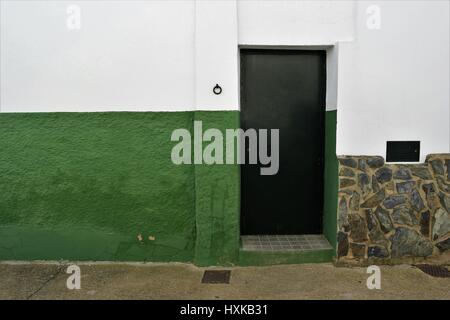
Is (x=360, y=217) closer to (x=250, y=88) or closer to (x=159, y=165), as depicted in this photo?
(x=250, y=88)

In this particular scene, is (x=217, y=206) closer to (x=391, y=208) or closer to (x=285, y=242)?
(x=285, y=242)

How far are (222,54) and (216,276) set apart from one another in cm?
251

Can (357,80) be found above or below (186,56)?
below

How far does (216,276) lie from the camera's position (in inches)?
163

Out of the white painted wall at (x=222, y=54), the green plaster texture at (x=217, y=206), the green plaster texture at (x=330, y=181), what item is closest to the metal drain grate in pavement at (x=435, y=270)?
the green plaster texture at (x=330, y=181)

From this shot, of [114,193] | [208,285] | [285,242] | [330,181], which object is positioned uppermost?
[330,181]

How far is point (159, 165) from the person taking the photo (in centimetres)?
439

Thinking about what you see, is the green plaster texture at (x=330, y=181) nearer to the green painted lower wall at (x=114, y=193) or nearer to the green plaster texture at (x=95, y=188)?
the green painted lower wall at (x=114, y=193)

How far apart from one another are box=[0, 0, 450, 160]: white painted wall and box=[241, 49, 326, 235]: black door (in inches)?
13.1

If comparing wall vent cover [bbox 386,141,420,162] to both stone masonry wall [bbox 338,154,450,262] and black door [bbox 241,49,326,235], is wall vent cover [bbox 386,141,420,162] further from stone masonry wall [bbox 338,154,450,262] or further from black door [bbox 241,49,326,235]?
black door [bbox 241,49,326,235]

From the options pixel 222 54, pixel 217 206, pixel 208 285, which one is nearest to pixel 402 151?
pixel 217 206

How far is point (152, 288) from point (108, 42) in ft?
9.17

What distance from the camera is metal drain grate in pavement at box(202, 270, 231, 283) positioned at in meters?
4.04

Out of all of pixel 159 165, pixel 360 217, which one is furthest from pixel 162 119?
pixel 360 217
